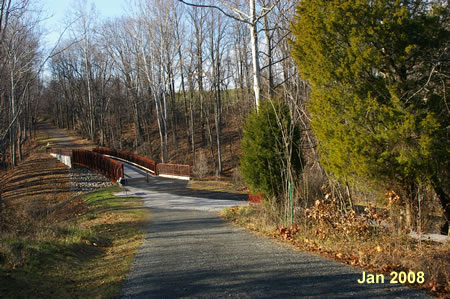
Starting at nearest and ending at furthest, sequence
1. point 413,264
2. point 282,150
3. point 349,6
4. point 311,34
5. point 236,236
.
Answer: point 413,264, point 349,6, point 311,34, point 236,236, point 282,150

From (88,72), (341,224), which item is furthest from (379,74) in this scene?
(88,72)

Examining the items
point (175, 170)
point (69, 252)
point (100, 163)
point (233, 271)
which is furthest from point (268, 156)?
point (100, 163)

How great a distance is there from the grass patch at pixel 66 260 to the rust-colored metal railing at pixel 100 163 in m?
13.6

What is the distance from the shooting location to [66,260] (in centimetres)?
731

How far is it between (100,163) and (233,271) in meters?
25.5

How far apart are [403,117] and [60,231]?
27.7 feet

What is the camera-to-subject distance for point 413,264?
18.7 feet

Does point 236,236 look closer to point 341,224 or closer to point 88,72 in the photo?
point 341,224

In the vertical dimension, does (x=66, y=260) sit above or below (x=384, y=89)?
below

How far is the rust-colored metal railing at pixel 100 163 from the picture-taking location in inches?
997

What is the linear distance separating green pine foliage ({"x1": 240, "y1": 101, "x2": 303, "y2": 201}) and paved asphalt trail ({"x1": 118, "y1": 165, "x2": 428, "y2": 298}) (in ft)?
4.94

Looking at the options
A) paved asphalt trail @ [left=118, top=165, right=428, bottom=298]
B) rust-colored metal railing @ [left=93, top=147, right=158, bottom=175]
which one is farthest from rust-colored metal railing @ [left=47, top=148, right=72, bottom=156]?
paved asphalt trail @ [left=118, top=165, right=428, bottom=298]

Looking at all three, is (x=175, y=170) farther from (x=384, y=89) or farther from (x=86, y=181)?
(x=384, y=89)

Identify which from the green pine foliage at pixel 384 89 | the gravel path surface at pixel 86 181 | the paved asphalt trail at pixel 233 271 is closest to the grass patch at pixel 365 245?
the paved asphalt trail at pixel 233 271
